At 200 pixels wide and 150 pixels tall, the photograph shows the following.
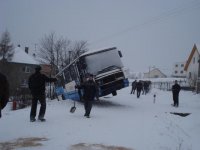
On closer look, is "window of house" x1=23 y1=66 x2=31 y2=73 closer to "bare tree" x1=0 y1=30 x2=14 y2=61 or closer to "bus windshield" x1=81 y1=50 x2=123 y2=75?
"bare tree" x1=0 y1=30 x2=14 y2=61

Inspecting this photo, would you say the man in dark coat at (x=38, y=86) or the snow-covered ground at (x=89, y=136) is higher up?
the man in dark coat at (x=38, y=86)

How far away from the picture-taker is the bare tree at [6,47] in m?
57.7

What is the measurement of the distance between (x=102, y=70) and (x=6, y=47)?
148ft

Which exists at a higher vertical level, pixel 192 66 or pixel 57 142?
pixel 192 66

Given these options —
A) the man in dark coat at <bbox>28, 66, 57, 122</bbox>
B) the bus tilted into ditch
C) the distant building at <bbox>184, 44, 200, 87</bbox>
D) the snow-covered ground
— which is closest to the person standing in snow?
the snow-covered ground

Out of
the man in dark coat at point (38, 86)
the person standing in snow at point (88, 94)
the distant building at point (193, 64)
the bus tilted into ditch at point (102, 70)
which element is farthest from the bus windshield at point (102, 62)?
the distant building at point (193, 64)

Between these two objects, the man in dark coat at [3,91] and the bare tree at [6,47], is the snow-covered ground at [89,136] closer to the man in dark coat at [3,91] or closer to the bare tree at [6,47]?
the man in dark coat at [3,91]

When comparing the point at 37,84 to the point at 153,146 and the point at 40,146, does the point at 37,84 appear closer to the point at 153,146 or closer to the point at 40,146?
the point at 40,146

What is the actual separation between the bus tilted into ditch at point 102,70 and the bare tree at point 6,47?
1690 inches

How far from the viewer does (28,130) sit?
8.97m

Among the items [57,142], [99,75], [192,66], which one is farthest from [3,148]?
[192,66]

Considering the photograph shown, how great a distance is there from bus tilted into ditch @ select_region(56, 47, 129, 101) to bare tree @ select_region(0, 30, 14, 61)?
141ft

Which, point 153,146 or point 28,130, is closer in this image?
point 153,146

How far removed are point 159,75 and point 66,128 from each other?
407ft
